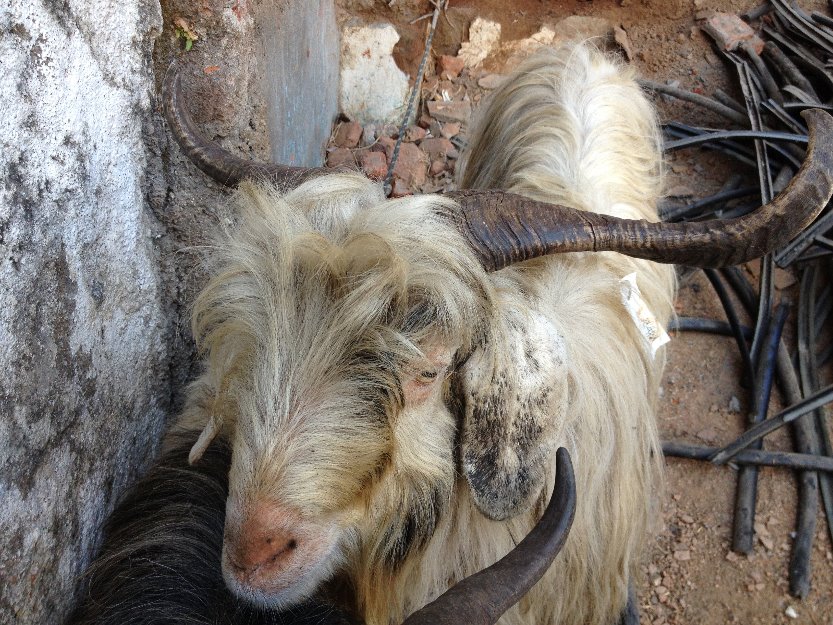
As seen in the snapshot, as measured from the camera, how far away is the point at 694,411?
467 cm

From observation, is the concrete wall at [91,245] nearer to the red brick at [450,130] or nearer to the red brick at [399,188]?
the red brick at [399,188]

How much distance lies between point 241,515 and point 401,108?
4891mm

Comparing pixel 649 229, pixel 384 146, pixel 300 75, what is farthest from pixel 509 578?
pixel 384 146

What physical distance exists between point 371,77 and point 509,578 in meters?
5.26

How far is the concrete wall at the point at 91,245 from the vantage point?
6.73ft

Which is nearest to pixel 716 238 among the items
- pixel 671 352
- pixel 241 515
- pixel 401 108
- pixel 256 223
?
pixel 256 223

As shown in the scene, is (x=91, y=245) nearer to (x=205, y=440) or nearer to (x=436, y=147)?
(x=205, y=440)

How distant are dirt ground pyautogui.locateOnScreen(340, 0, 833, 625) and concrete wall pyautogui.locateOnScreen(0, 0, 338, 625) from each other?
281 cm

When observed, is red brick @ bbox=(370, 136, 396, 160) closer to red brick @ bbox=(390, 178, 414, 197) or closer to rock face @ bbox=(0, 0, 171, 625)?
red brick @ bbox=(390, 178, 414, 197)

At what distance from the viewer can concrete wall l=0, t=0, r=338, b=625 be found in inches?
80.7

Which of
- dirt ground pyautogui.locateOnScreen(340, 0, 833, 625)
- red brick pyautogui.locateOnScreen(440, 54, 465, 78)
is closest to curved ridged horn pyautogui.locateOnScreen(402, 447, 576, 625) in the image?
dirt ground pyautogui.locateOnScreen(340, 0, 833, 625)

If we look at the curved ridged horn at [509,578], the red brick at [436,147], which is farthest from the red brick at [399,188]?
the curved ridged horn at [509,578]

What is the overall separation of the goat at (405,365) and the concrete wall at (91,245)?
0.85ft

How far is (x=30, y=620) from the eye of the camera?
221cm
